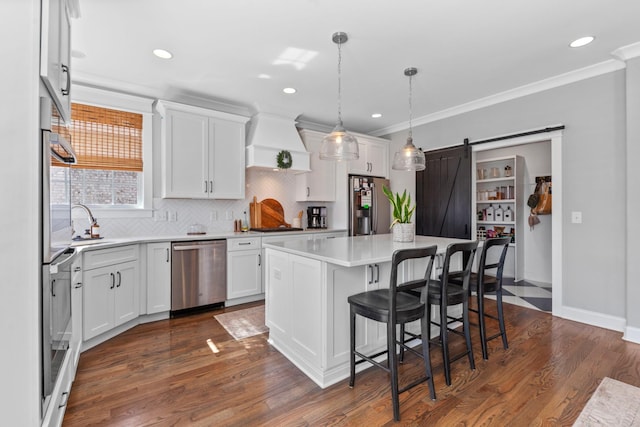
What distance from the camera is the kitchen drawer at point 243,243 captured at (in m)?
3.84

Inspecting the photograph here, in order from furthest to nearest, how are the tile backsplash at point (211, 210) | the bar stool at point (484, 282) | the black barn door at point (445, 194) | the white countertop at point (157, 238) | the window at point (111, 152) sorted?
the black barn door at point (445, 194) → the tile backsplash at point (211, 210) → the window at point (111, 152) → the white countertop at point (157, 238) → the bar stool at point (484, 282)

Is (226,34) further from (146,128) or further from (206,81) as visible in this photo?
(146,128)

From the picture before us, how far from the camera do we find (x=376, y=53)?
2941mm

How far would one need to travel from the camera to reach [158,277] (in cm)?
341

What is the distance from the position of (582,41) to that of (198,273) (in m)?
4.46

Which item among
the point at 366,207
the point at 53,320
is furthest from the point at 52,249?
the point at 366,207

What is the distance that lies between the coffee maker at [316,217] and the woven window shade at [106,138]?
2534 millimetres

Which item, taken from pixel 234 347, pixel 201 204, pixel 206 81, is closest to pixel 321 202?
pixel 201 204

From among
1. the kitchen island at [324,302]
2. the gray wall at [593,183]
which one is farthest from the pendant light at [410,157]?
the gray wall at [593,183]

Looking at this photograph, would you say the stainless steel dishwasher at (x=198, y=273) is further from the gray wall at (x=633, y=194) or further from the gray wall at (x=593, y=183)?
the gray wall at (x=633, y=194)

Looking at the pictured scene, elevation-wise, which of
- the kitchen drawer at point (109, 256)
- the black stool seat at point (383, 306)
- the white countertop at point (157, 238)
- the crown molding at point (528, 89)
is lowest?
the black stool seat at point (383, 306)

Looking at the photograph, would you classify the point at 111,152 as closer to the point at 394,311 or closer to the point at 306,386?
the point at 306,386

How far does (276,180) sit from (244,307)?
6.60 feet

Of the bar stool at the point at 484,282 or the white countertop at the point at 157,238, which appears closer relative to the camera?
the bar stool at the point at 484,282
